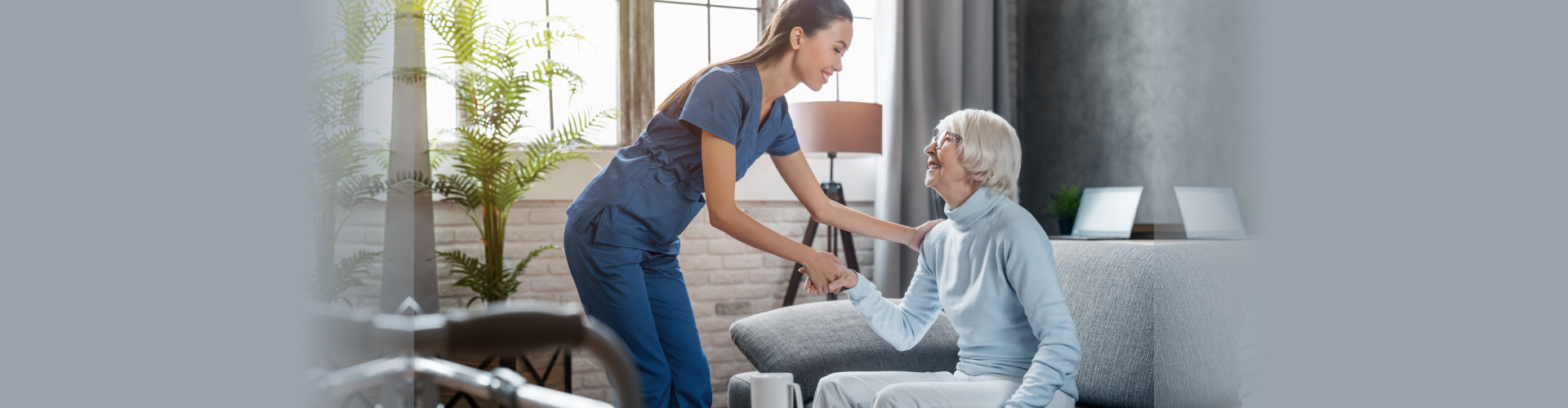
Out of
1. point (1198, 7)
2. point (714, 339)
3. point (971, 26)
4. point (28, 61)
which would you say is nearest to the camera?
point (28, 61)

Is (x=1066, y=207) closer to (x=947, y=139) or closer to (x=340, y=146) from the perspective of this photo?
(x=947, y=139)

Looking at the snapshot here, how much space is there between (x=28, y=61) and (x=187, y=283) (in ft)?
0.08

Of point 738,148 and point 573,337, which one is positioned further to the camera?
point 738,148

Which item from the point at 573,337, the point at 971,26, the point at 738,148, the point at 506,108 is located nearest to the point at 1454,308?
the point at 573,337

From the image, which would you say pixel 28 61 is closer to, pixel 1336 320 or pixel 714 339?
pixel 1336 320

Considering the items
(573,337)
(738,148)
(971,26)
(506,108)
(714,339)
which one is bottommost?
(714,339)

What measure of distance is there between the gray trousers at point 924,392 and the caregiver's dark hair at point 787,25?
1.62ft

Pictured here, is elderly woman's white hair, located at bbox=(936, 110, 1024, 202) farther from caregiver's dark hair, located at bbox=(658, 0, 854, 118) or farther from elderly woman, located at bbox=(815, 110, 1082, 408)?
caregiver's dark hair, located at bbox=(658, 0, 854, 118)

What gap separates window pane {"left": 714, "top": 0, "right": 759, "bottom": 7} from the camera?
3.81 m

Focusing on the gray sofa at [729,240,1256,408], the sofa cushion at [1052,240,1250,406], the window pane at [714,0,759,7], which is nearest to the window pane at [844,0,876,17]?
the window pane at [714,0,759,7]

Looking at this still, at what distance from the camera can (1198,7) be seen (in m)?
0.29

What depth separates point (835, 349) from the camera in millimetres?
2002

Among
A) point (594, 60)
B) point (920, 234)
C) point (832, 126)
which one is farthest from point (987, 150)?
point (594, 60)

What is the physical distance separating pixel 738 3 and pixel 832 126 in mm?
856
